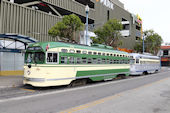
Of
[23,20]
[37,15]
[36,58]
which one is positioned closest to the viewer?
[36,58]

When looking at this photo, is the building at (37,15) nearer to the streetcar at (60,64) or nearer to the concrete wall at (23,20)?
the concrete wall at (23,20)

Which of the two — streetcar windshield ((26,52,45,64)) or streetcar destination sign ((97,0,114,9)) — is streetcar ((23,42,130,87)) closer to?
streetcar windshield ((26,52,45,64))

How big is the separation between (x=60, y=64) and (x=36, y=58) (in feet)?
5.18

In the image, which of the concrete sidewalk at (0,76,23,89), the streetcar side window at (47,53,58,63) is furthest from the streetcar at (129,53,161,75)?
the concrete sidewalk at (0,76,23,89)

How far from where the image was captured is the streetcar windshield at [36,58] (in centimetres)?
1027

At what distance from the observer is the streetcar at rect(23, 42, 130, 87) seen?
1016 cm

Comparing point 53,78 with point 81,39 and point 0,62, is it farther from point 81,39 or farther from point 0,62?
point 81,39

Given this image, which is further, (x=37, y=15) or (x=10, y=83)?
(x=37, y=15)

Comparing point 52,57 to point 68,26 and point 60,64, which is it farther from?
point 68,26

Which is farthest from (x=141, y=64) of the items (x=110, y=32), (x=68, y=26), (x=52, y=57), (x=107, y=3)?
(x=107, y=3)

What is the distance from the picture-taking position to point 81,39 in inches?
1235

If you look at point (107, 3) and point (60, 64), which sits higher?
point (107, 3)

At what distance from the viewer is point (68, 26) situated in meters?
18.2

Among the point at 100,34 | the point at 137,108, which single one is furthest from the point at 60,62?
the point at 100,34
